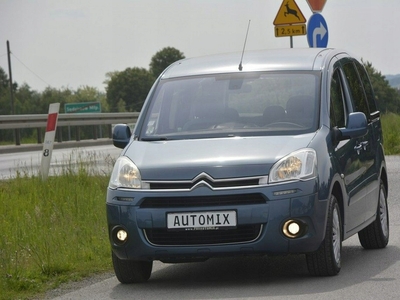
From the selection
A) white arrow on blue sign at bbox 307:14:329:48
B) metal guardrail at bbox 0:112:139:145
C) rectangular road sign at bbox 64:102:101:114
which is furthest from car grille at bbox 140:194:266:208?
rectangular road sign at bbox 64:102:101:114

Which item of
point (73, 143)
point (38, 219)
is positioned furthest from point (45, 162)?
point (73, 143)

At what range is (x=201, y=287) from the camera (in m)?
8.22

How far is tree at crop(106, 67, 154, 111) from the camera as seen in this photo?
5527 inches

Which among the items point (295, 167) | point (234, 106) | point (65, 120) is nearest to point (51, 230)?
point (234, 106)

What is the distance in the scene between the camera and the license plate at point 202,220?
25.9 ft

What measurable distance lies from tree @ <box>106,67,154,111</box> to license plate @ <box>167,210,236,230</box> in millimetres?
130417

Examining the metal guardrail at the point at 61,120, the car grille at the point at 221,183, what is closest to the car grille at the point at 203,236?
the car grille at the point at 221,183

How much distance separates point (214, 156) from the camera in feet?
26.7

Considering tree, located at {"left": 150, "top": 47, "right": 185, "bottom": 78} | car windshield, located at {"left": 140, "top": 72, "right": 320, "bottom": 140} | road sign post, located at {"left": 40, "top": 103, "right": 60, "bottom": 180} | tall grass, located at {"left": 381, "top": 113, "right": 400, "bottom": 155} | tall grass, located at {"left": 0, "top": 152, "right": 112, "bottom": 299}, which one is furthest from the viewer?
tree, located at {"left": 150, "top": 47, "right": 185, "bottom": 78}

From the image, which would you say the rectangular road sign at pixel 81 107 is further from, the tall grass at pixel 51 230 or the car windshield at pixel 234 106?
the car windshield at pixel 234 106

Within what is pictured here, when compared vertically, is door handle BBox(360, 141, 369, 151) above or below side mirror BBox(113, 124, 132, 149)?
below

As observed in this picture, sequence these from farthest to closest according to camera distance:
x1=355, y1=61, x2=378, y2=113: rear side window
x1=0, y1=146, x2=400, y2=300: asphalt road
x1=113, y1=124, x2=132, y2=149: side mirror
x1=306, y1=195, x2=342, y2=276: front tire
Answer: x1=355, y1=61, x2=378, y2=113: rear side window, x1=113, y1=124, x2=132, y2=149: side mirror, x1=306, y1=195, x2=342, y2=276: front tire, x1=0, y1=146, x2=400, y2=300: asphalt road

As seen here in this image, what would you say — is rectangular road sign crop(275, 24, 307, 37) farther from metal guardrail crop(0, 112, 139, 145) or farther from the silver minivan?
metal guardrail crop(0, 112, 139, 145)

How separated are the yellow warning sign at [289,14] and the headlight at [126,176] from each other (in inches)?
472
